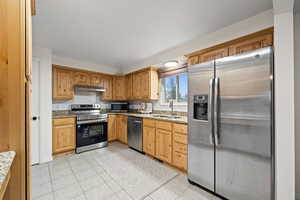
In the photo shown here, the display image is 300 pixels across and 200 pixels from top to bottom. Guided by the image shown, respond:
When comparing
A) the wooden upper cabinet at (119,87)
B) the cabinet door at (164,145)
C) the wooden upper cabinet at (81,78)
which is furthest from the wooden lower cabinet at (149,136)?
the wooden upper cabinet at (81,78)

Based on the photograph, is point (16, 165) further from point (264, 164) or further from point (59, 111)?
point (59, 111)

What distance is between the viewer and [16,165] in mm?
708

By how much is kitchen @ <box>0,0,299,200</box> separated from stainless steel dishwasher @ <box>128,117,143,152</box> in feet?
0.09

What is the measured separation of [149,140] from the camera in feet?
9.79

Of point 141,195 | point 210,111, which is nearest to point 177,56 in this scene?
point 210,111

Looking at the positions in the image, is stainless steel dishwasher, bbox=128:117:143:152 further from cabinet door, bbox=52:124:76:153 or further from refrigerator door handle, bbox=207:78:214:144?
refrigerator door handle, bbox=207:78:214:144

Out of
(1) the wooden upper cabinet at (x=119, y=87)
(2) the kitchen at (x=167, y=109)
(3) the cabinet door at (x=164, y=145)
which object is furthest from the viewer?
(1) the wooden upper cabinet at (x=119, y=87)

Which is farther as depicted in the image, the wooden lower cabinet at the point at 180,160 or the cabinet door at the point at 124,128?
the cabinet door at the point at 124,128

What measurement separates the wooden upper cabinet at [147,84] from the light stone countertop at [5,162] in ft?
9.73

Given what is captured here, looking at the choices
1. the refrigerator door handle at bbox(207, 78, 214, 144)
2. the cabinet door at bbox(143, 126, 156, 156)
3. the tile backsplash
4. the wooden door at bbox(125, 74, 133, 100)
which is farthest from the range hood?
the refrigerator door handle at bbox(207, 78, 214, 144)

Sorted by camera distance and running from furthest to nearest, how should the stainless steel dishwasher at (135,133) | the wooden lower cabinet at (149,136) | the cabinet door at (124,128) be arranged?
the cabinet door at (124,128), the stainless steel dishwasher at (135,133), the wooden lower cabinet at (149,136)

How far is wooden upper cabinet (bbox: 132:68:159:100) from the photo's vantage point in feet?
11.6

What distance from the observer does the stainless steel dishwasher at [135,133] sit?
3.22 m

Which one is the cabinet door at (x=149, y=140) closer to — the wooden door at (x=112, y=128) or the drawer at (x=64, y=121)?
the wooden door at (x=112, y=128)
